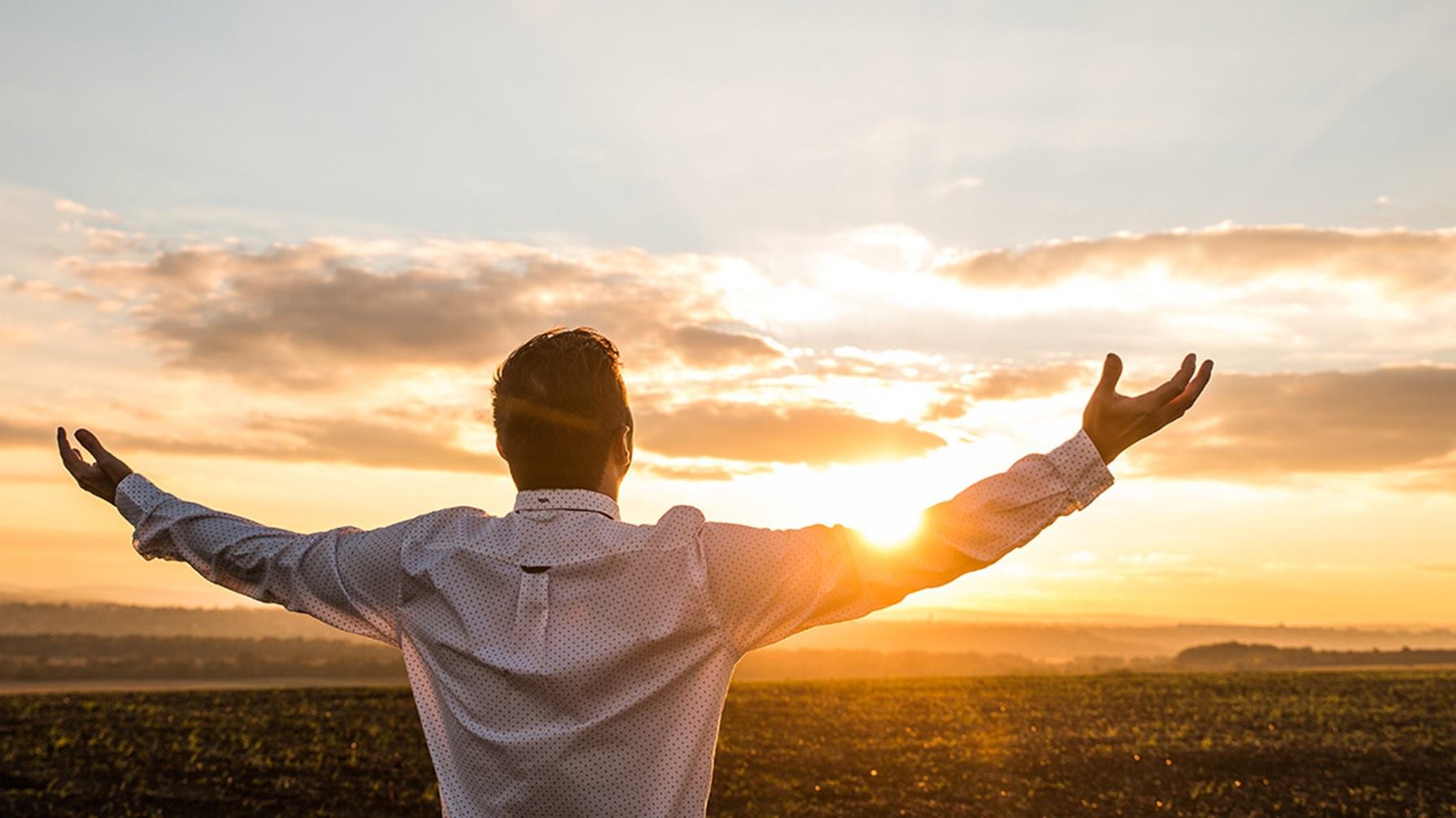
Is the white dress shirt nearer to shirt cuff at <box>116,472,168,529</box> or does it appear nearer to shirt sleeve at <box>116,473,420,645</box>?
shirt sleeve at <box>116,473,420,645</box>

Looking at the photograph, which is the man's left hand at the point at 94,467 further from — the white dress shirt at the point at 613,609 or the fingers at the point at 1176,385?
the fingers at the point at 1176,385

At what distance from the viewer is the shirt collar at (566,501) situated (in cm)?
266

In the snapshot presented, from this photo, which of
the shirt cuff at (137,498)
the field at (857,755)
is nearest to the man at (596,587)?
the shirt cuff at (137,498)

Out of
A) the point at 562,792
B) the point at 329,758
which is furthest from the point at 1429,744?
the point at 562,792

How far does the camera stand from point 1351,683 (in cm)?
3047

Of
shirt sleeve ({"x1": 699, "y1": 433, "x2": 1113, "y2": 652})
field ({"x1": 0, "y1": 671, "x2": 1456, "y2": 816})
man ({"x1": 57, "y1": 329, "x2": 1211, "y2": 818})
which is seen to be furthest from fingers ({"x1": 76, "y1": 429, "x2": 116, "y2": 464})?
field ({"x1": 0, "y1": 671, "x2": 1456, "y2": 816})

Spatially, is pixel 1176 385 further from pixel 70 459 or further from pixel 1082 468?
pixel 70 459

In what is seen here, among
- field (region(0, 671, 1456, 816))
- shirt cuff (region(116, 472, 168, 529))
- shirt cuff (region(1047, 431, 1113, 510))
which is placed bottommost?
field (region(0, 671, 1456, 816))

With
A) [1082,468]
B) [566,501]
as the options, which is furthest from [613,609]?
[1082,468]

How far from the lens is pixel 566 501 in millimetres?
2662

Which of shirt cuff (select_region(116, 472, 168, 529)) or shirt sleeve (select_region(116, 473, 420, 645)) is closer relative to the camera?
shirt sleeve (select_region(116, 473, 420, 645))

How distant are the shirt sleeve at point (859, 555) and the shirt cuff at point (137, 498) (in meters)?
1.44

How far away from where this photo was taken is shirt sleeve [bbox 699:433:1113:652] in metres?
2.50

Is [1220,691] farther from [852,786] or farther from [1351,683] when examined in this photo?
[852,786]
